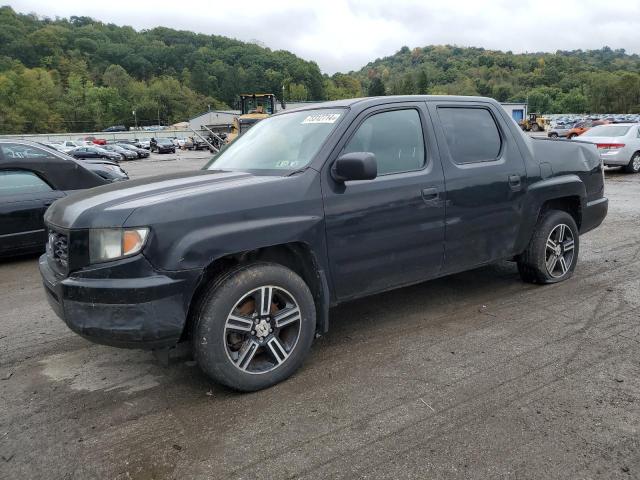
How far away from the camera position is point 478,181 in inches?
166

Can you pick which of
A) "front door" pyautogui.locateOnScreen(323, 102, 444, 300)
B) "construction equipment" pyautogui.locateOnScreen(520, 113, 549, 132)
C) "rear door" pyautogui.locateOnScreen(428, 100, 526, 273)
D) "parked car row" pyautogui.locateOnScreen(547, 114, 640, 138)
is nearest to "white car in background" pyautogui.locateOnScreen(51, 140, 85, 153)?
"parked car row" pyautogui.locateOnScreen(547, 114, 640, 138)

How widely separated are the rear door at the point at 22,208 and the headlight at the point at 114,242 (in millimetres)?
4453

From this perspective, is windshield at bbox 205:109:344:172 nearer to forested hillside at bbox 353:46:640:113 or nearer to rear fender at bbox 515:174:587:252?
rear fender at bbox 515:174:587:252

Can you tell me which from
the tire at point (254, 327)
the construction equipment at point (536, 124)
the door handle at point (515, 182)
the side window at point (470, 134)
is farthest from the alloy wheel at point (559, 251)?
the construction equipment at point (536, 124)

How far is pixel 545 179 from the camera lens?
15.7ft

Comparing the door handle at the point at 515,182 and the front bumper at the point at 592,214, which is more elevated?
the door handle at the point at 515,182

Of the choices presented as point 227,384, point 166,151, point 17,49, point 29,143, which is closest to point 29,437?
point 227,384

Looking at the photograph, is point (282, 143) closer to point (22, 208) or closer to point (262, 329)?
point (262, 329)

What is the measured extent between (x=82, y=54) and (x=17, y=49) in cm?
1624

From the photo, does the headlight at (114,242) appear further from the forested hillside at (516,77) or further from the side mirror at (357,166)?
the forested hillside at (516,77)

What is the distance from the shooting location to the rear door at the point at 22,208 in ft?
21.4

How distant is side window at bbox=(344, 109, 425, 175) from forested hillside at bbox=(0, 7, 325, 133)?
11476cm

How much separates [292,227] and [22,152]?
5.35 metres

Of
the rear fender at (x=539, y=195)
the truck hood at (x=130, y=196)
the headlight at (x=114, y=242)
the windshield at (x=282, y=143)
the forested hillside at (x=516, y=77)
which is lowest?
the rear fender at (x=539, y=195)
